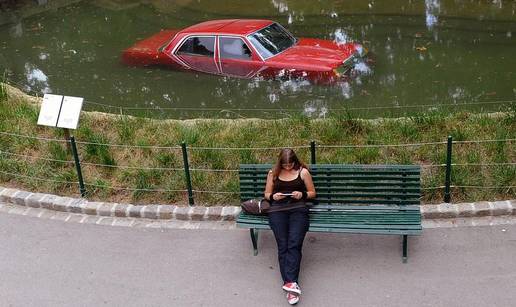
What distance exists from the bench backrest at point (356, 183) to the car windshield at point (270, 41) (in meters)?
A: 5.16

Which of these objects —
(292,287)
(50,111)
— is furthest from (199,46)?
(292,287)

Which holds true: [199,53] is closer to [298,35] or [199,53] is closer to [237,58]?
[237,58]

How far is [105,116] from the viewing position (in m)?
9.50

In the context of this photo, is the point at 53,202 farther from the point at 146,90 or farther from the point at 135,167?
the point at 146,90

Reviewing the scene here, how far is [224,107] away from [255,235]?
15.6 ft

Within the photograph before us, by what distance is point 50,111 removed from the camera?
25.2 feet

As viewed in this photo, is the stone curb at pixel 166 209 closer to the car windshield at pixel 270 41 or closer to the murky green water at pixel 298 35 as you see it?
the murky green water at pixel 298 35

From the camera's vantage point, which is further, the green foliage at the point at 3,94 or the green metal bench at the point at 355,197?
the green foliage at the point at 3,94

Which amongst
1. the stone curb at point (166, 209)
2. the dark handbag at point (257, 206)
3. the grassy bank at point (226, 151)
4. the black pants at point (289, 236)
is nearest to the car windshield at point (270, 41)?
the grassy bank at point (226, 151)

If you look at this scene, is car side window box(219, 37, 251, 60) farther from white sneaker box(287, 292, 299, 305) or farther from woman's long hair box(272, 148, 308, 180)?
white sneaker box(287, 292, 299, 305)

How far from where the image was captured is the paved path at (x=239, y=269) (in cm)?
579

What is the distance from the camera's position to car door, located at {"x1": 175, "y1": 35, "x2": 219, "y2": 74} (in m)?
12.1

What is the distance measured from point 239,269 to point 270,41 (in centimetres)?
632

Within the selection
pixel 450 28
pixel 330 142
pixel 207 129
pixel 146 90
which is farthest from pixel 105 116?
pixel 450 28
